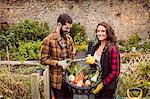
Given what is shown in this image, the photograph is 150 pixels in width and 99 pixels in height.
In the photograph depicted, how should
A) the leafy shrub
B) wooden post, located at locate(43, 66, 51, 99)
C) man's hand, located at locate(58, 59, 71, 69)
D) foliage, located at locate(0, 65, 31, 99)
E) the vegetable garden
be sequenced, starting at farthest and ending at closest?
the leafy shrub < foliage, located at locate(0, 65, 31, 99) < the vegetable garden < wooden post, located at locate(43, 66, 51, 99) < man's hand, located at locate(58, 59, 71, 69)

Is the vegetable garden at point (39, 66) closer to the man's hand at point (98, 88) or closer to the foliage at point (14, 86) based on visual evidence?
the foliage at point (14, 86)

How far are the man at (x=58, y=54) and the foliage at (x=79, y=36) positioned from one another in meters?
5.87

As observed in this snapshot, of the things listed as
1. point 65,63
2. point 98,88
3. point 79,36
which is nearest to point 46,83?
point 65,63

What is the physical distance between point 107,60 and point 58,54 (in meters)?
0.94

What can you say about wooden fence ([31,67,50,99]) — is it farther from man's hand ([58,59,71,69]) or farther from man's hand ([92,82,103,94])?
man's hand ([92,82,103,94])

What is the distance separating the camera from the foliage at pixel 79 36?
13034 mm

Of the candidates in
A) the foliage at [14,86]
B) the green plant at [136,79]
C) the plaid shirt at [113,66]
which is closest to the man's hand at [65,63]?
the plaid shirt at [113,66]

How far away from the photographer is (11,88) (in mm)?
7691

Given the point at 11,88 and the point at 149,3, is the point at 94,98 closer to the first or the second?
the point at 11,88

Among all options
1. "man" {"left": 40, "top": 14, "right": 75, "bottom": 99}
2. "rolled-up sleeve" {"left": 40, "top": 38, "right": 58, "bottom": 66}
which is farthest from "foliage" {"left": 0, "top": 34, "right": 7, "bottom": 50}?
"rolled-up sleeve" {"left": 40, "top": 38, "right": 58, "bottom": 66}

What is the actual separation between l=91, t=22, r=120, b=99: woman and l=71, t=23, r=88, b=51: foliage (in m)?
6.46

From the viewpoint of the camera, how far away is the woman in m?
6.07

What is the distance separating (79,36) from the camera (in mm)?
13508

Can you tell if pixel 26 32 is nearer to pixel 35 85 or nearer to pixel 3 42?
pixel 3 42
